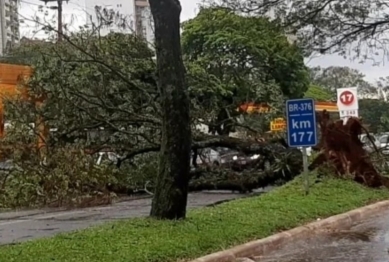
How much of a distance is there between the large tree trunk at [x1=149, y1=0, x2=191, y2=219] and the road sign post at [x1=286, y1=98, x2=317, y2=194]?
15.0 feet

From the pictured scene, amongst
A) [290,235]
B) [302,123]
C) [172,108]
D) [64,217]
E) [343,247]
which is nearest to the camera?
[343,247]

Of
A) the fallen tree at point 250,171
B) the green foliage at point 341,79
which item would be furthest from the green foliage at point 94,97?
the green foliage at point 341,79

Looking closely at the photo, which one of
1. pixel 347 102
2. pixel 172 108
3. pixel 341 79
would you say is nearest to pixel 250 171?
pixel 347 102

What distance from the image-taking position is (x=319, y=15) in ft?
48.9

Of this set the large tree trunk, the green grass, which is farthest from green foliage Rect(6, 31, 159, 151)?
the large tree trunk

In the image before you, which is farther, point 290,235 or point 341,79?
point 341,79

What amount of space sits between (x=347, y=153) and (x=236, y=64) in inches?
708

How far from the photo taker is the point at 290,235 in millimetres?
11383

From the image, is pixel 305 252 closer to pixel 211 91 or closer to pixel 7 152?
pixel 7 152

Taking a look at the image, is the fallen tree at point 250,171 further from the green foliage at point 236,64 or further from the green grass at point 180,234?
the green grass at point 180,234

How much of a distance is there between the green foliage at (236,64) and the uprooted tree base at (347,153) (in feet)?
6.19

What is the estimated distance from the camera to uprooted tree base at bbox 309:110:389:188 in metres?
17.9

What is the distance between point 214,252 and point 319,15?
6954mm

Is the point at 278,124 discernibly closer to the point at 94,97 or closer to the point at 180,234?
the point at 94,97
